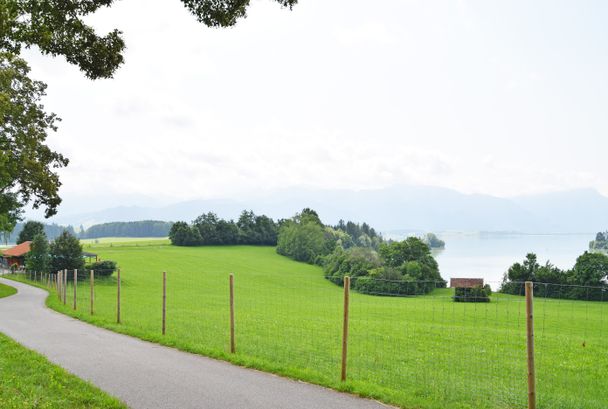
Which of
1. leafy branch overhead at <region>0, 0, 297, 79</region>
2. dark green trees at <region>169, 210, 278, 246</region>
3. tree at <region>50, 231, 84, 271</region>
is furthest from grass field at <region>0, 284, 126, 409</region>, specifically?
dark green trees at <region>169, 210, 278, 246</region>

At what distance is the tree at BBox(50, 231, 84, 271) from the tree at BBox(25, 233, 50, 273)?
61 cm

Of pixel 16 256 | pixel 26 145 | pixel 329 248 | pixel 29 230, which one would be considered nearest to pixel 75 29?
pixel 26 145

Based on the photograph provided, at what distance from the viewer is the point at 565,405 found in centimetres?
863

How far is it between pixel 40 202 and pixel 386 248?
72.1m

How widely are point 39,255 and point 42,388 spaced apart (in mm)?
57069

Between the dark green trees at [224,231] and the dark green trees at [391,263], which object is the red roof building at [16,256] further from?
the dark green trees at [391,263]

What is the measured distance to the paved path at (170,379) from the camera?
827 cm

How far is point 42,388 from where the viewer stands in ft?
29.0

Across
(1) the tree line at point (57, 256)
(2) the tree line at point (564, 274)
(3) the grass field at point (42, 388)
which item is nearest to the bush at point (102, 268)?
(1) the tree line at point (57, 256)

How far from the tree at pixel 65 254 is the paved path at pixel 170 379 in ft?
153

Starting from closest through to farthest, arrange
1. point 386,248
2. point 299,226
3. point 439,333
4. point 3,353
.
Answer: point 3,353
point 439,333
point 386,248
point 299,226

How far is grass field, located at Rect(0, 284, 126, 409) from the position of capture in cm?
786

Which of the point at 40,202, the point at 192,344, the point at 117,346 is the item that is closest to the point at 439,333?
the point at 192,344

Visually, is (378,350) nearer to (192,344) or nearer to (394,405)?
(192,344)
